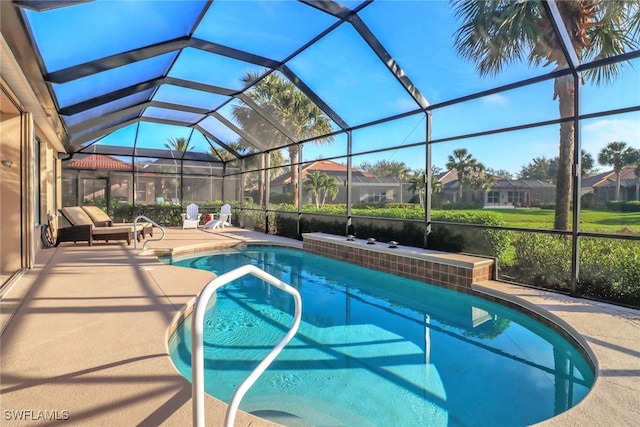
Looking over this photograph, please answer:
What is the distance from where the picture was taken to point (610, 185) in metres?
7.80

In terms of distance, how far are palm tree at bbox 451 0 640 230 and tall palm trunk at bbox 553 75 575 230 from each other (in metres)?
0.58

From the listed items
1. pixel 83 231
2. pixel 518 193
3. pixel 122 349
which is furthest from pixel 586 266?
pixel 83 231

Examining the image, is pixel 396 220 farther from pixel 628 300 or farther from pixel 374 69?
pixel 628 300

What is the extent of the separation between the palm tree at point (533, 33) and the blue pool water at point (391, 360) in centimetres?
372

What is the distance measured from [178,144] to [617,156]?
14853 mm

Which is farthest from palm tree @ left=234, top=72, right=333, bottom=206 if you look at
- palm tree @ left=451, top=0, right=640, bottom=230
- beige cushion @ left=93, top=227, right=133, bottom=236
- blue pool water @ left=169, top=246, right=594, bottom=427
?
blue pool water @ left=169, top=246, right=594, bottom=427

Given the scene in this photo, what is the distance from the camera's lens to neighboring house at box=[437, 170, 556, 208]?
35.3 feet

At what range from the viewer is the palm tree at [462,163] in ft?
43.1

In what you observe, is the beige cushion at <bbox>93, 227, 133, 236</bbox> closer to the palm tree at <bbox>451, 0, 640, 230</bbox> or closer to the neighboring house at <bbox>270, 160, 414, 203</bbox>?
the neighboring house at <bbox>270, 160, 414, 203</bbox>

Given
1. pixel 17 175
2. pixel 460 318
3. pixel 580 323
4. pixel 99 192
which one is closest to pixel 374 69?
pixel 460 318

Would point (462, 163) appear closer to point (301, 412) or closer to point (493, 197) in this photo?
point (493, 197)

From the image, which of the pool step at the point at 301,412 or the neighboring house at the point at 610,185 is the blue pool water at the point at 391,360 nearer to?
the pool step at the point at 301,412

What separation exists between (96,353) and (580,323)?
14.6 ft

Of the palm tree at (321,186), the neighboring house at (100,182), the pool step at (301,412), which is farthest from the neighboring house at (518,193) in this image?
the neighboring house at (100,182)
